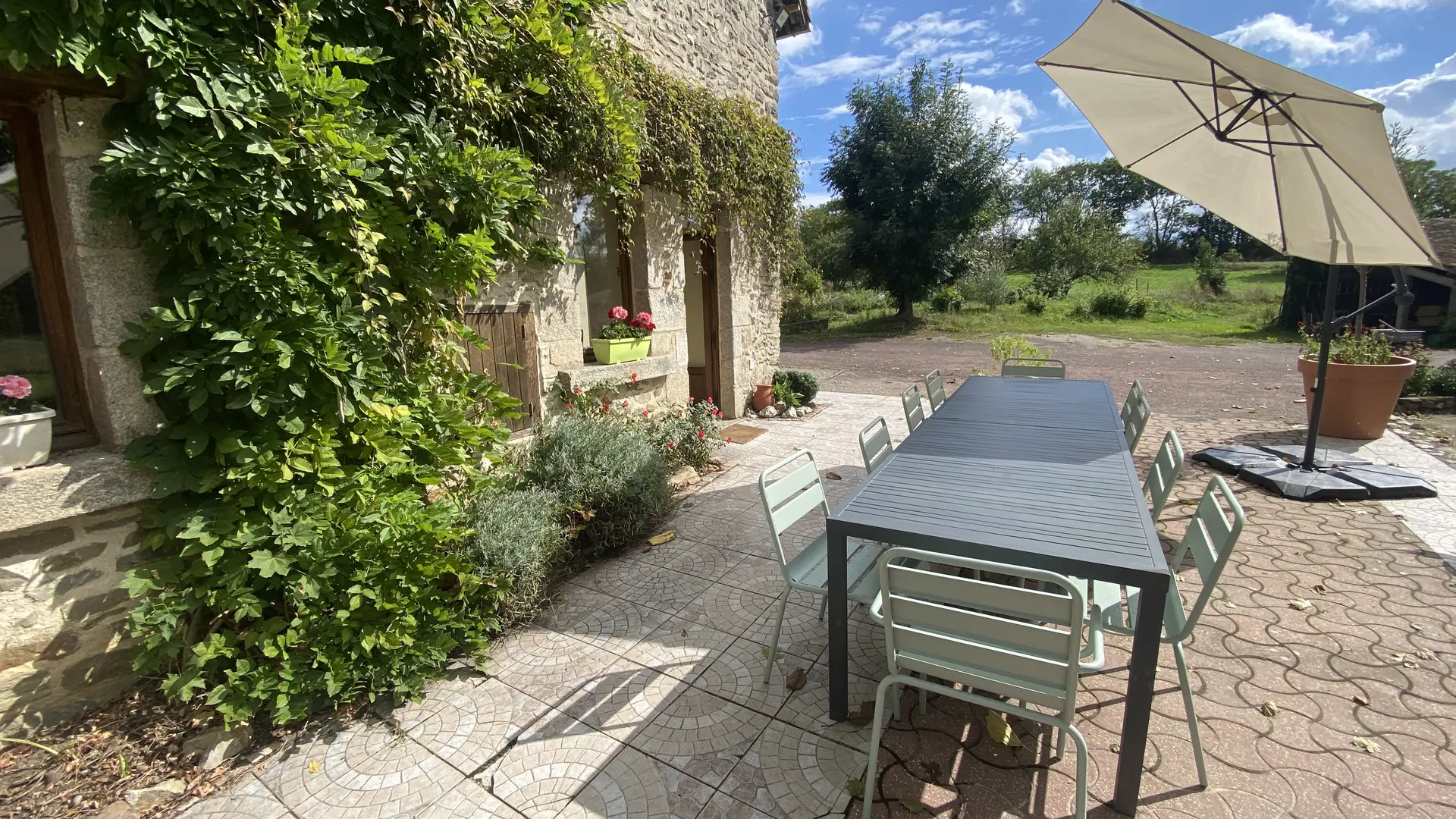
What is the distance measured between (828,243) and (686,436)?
2272 centimetres

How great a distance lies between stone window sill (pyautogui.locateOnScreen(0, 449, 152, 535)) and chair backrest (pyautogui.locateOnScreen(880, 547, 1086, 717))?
9.48 feet

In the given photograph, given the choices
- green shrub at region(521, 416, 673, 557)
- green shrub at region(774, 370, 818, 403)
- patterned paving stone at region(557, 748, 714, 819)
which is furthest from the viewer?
green shrub at region(774, 370, 818, 403)

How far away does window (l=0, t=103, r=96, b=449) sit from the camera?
227 centimetres

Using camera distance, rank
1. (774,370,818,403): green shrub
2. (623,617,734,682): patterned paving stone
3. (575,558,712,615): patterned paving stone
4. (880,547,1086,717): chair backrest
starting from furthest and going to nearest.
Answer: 1. (774,370,818,403): green shrub
2. (575,558,712,615): patterned paving stone
3. (623,617,734,682): patterned paving stone
4. (880,547,1086,717): chair backrest

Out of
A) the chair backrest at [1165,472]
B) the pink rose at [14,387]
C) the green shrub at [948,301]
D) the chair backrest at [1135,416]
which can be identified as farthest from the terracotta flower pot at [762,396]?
the green shrub at [948,301]

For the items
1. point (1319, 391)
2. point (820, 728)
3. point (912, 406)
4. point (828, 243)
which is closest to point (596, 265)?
point (912, 406)

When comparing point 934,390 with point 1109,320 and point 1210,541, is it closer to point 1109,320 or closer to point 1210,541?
point 1210,541

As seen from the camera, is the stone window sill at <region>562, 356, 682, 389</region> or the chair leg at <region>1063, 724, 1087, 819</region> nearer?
the chair leg at <region>1063, 724, 1087, 819</region>

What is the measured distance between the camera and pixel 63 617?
226cm

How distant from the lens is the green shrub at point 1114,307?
2008 cm

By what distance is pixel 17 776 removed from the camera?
207cm

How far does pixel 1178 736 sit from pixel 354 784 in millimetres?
3054

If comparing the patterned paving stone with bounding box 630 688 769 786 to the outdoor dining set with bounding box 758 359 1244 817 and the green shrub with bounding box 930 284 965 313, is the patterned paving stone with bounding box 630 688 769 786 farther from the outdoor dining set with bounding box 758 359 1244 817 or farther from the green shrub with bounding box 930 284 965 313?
the green shrub with bounding box 930 284 965 313

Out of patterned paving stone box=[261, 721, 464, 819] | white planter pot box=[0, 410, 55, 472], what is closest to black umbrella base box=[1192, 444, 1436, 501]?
patterned paving stone box=[261, 721, 464, 819]
